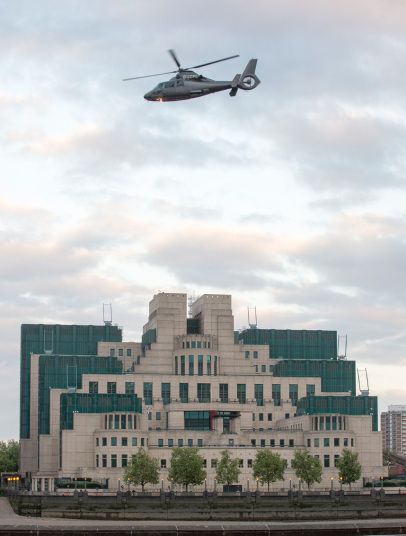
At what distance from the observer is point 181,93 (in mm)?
186750

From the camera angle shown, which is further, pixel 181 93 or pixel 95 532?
pixel 181 93

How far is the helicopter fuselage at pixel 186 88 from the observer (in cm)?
18688

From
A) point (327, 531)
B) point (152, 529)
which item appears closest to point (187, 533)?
point (152, 529)

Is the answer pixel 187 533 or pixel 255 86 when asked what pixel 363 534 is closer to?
pixel 187 533

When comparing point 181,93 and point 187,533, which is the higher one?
point 181,93

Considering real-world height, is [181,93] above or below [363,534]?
above

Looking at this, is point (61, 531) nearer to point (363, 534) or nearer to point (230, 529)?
point (230, 529)

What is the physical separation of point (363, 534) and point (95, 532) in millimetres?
33909

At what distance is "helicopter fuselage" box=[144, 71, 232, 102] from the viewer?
186875 mm

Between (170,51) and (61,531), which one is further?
(170,51)

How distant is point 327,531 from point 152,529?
2223 cm

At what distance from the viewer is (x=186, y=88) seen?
614 ft

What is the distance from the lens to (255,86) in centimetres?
19675

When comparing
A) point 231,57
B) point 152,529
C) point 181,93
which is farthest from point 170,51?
point 152,529
